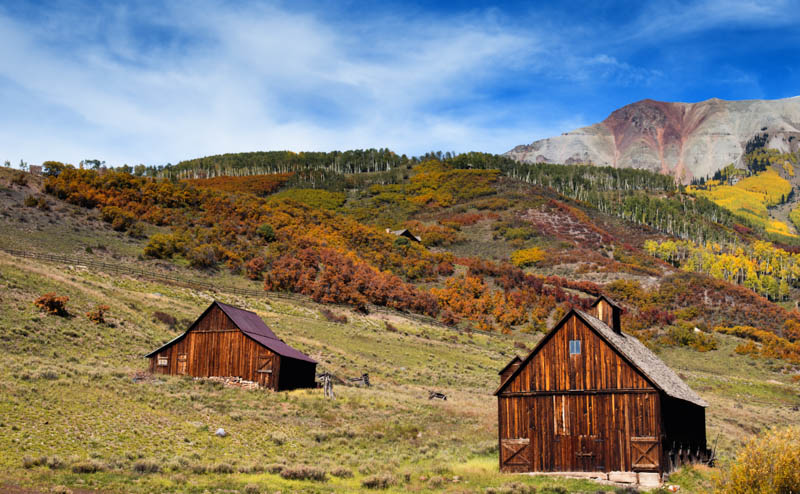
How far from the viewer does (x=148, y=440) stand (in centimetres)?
2586

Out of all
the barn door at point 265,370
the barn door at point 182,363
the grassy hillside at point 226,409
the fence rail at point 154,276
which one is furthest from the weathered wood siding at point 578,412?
the fence rail at point 154,276

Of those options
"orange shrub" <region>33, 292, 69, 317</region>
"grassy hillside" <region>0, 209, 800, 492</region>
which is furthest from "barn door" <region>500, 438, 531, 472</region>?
"orange shrub" <region>33, 292, 69, 317</region>

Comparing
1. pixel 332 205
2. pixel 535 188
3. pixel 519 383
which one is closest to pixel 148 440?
pixel 519 383

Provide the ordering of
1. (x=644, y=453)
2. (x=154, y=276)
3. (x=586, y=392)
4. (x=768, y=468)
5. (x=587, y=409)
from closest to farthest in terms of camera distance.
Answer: (x=768, y=468) → (x=644, y=453) → (x=587, y=409) → (x=586, y=392) → (x=154, y=276)

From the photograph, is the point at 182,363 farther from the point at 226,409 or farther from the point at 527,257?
the point at 527,257

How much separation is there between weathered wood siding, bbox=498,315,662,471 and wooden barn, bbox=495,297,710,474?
0.04 metres

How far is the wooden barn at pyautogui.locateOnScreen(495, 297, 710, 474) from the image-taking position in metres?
25.2

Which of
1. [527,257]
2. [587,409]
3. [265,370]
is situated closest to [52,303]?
[265,370]

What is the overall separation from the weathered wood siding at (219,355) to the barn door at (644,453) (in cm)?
2295

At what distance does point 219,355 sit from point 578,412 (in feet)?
80.7

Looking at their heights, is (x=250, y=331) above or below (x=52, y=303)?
below

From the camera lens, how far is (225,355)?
1652 inches

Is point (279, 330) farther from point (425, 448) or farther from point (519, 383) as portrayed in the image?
point (519, 383)

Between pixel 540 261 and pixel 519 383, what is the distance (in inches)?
4092
